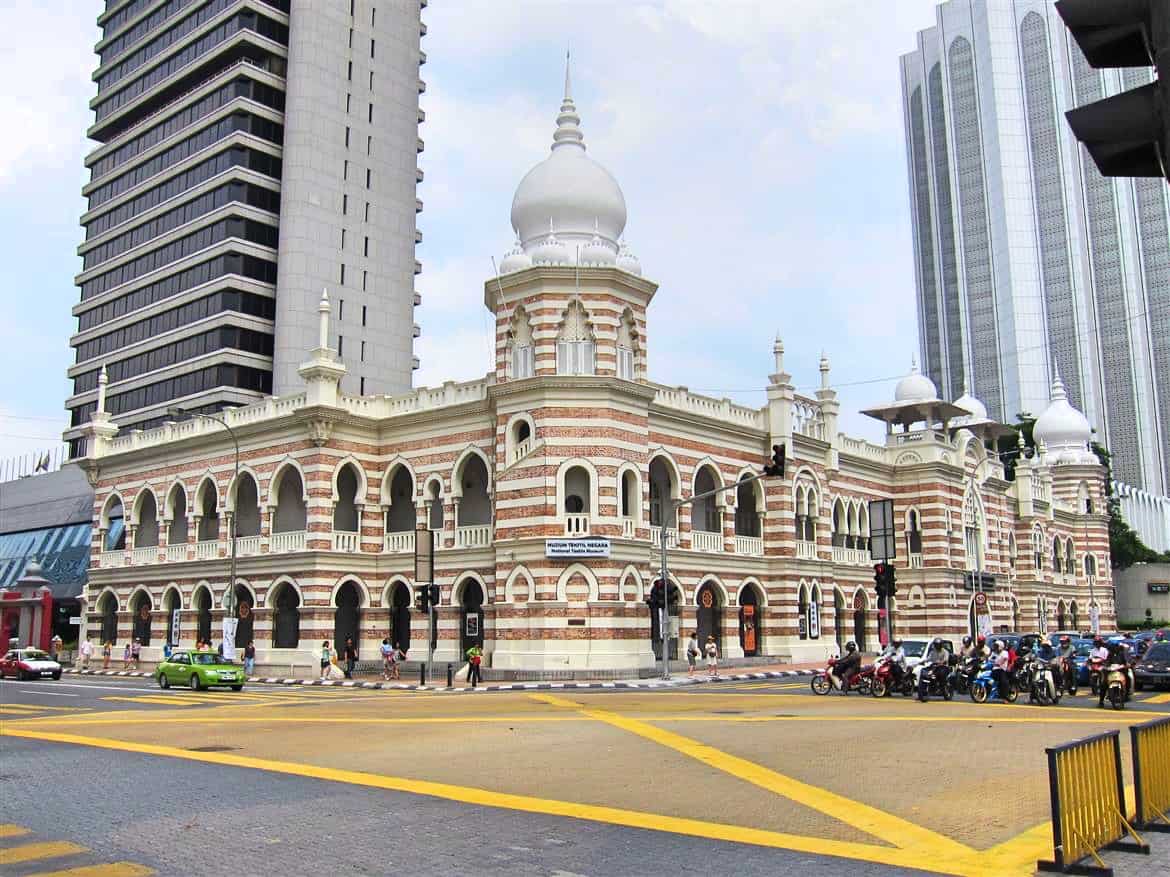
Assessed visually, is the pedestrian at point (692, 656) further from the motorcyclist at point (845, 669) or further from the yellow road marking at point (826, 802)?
the yellow road marking at point (826, 802)

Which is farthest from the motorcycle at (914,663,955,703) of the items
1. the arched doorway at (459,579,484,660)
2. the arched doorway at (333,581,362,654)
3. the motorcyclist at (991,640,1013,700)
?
the arched doorway at (333,581,362,654)

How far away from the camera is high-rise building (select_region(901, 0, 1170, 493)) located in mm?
126750

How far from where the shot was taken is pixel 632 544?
36.9 meters

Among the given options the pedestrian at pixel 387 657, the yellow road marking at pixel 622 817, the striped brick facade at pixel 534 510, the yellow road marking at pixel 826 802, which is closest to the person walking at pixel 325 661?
the striped brick facade at pixel 534 510

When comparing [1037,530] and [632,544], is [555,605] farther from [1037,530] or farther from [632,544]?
[1037,530]

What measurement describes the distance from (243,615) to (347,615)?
15.9 feet

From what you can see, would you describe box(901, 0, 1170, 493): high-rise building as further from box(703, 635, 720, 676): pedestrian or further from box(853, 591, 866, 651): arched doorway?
box(703, 635, 720, 676): pedestrian

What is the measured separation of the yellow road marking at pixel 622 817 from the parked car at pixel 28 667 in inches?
1138

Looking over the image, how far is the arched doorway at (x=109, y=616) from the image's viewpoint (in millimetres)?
51562

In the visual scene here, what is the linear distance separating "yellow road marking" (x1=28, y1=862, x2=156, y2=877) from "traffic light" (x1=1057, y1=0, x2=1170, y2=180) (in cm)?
870

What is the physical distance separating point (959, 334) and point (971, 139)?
2442 centimetres

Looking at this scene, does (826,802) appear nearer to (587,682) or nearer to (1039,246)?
(587,682)

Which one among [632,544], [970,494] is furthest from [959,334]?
[632,544]

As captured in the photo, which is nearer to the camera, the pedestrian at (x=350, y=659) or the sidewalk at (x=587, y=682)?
the sidewalk at (x=587, y=682)
